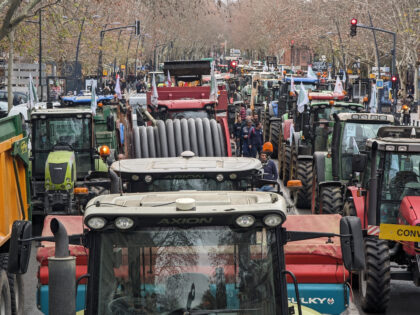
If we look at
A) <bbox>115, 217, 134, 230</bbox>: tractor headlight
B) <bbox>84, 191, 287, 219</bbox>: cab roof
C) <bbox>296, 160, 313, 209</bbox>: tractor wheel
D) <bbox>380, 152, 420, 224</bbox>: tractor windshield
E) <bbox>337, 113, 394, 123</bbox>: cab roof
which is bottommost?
<bbox>296, 160, 313, 209</bbox>: tractor wheel

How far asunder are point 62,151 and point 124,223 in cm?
1374

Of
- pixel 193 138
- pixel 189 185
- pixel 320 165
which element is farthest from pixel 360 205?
pixel 320 165

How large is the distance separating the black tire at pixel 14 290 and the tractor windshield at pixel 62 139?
26.7 ft

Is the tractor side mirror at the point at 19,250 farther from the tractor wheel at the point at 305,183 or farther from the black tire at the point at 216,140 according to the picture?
the tractor wheel at the point at 305,183

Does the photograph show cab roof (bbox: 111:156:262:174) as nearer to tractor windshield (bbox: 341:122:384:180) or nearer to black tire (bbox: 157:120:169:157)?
black tire (bbox: 157:120:169:157)

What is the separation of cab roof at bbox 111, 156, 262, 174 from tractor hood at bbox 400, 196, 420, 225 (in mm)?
2086

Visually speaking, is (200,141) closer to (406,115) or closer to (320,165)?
(320,165)

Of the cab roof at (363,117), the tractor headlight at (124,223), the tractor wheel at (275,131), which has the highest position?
the tractor headlight at (124,223)

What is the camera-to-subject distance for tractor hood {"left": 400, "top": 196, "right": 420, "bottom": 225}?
11.6 m

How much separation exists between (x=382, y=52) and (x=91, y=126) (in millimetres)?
57511

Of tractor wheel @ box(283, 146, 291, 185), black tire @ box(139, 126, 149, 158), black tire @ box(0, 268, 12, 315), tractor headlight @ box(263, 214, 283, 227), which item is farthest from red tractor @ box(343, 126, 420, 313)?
tractor wheel @ box(283, 146, 291, 185)

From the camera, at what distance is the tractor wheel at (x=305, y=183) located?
21.0m

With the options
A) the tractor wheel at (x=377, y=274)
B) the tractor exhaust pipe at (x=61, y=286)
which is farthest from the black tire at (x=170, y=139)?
the tractor exhaust pipe at (x=61, y=286)

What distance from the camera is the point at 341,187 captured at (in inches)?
663
